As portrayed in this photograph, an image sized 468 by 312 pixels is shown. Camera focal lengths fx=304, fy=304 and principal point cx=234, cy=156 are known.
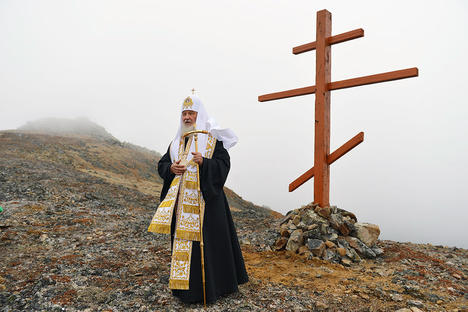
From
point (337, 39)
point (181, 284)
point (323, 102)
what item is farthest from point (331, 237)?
point (337, 39)

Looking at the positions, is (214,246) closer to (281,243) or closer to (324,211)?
(281,243)

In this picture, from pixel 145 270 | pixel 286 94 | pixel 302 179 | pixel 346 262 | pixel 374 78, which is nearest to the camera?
pixel 145 270

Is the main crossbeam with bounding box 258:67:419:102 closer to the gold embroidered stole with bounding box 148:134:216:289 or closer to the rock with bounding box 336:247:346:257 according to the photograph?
the rock with bounding box 336:247:346:257

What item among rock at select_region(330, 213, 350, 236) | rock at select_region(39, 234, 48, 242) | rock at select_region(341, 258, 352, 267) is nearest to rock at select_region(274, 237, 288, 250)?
rock at select_region(330, 213, 350, 236)

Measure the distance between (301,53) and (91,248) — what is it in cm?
565

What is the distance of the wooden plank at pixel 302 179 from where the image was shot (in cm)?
613

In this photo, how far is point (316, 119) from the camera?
5.94m

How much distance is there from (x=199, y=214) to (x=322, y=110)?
3.44 m

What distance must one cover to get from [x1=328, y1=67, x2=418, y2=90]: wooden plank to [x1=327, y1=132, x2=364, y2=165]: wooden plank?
3.09 feet

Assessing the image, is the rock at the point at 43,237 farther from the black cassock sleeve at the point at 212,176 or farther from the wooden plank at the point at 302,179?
the wooden plank at the point at 302,179

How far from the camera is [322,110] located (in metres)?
5.89

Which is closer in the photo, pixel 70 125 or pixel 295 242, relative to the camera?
pixel 295 242

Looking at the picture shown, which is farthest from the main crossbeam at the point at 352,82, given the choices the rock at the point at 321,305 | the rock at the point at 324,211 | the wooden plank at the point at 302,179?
the rock at the point at 321,305

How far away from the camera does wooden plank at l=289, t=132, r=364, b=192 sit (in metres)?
5.56
